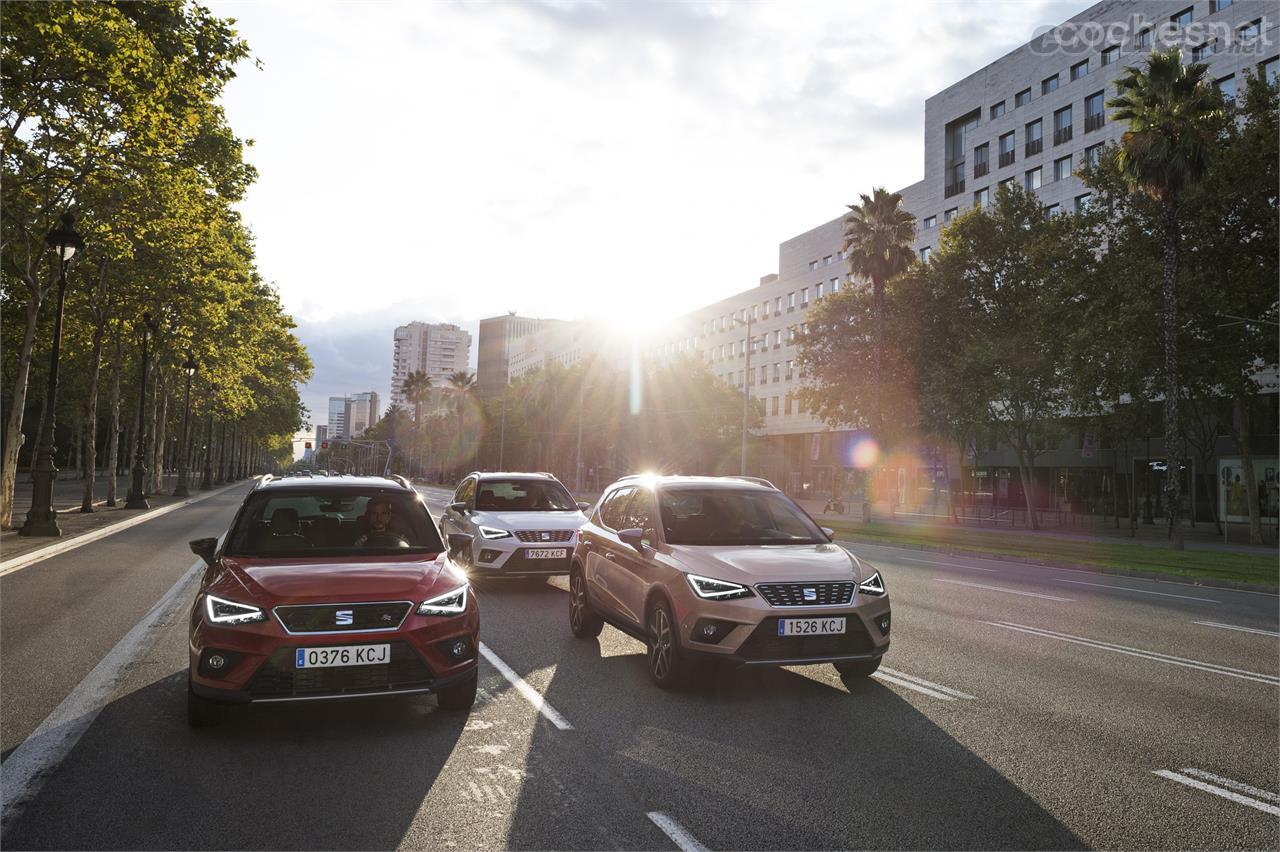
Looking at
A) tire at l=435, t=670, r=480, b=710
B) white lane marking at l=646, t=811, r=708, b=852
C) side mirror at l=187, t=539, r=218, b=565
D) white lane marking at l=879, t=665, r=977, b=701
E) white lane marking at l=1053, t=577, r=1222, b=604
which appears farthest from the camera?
white lane marking at l=1053, t=577, r=1222, b=604

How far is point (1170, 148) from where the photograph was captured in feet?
79.4

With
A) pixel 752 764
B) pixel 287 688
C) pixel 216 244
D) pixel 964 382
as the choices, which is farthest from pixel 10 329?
pixel 964 382

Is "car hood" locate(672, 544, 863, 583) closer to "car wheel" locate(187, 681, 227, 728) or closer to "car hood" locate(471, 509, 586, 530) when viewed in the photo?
"car wheel" locate(187, 681, 227, 728)

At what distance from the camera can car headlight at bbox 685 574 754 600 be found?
6.14 m

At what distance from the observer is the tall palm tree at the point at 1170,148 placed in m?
24.1

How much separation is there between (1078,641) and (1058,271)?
85.2ft

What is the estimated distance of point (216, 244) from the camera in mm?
25344

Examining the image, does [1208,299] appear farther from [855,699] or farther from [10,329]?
[10,329]

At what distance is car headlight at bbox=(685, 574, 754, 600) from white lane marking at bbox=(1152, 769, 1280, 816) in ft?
8.53

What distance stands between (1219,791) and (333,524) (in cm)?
586

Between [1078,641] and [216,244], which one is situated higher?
[216,244]

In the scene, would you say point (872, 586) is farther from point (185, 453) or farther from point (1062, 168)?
point (1062, 168)

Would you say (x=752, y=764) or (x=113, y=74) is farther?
(x=113, y=74)

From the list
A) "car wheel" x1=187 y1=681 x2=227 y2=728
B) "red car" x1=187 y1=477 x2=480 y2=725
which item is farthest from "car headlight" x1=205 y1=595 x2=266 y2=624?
"car wheel" x1=187 y1=681 x2=227 y2=728
